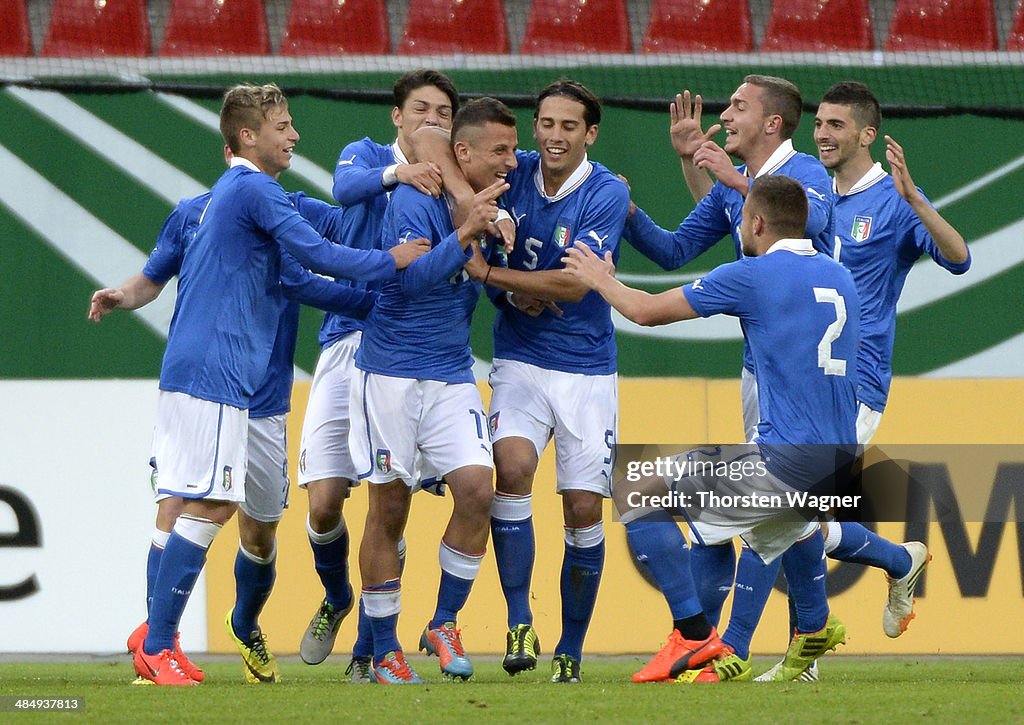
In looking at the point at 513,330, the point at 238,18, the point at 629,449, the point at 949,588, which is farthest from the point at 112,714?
the point at 238,18

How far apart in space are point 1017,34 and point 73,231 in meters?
6.28

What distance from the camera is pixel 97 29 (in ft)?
34.3

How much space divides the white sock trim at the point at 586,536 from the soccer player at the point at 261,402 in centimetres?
119

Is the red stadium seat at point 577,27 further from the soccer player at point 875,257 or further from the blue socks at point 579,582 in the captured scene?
the blue socks at point 579,582

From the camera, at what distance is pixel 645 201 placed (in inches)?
360

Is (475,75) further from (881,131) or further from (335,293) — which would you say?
(335,293)

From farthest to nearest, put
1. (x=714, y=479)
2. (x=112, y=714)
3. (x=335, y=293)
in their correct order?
(x=335, y=293) → (x=714, y=479) → (x=112, y=714)

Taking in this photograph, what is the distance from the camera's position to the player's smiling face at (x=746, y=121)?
20.2 feet

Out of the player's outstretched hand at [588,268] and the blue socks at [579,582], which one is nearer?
the player's outstretched hand at [588,268]

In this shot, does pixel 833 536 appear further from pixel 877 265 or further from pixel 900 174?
pixel 900 174

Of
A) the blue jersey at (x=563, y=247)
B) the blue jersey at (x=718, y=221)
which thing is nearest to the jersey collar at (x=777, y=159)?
the blue jersey at (x=718, y=221)

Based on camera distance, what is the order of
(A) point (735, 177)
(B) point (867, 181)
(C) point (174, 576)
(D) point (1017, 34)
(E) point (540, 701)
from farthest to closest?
(D) point (1017, 34) < (B) point (867, 181) < (A) point (735, 177) < (C) point (174, 576) < (E) point (540, 701)

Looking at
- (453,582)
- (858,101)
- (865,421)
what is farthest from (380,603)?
(858,101)

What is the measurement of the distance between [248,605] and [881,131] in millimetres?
4872
